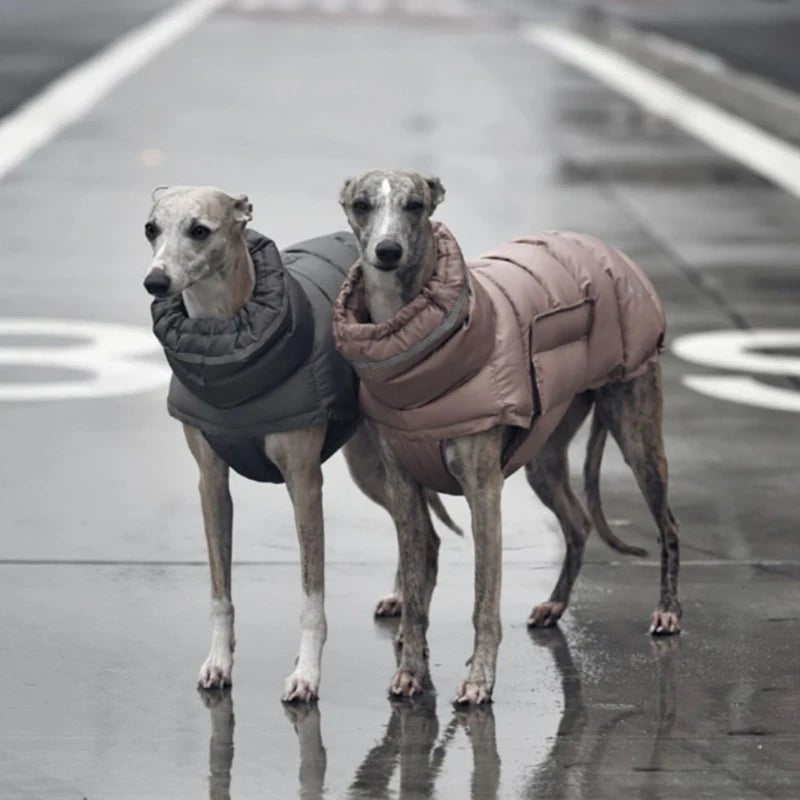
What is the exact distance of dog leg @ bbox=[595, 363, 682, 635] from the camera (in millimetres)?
8680

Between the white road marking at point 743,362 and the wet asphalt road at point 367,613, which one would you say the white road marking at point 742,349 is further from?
the wet asphalt road at point 367,613

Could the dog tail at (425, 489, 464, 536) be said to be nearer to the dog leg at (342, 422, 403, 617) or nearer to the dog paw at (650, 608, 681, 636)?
the dog leg at (342, 422, 403, 617)

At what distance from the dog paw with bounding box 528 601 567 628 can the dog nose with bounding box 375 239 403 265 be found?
189 cm

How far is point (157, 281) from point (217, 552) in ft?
3.59

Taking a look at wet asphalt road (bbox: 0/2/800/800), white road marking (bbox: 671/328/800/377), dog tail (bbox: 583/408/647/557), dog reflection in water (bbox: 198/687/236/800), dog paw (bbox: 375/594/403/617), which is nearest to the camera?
dog reflection in water (bbox: 198/687/236/800)

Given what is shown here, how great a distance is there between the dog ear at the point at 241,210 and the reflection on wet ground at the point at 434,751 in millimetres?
1509

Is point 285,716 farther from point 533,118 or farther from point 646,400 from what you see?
point 533,118

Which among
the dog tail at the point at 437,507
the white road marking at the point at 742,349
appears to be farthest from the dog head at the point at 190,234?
the white road marking at the point at 742,349

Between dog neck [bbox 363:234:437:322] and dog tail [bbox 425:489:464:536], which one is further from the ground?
dog neck [bbox 363:234:437:322]

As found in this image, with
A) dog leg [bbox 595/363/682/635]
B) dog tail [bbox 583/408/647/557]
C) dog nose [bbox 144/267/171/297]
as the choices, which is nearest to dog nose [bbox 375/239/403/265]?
dog nose [bbox 144/267/171/297]

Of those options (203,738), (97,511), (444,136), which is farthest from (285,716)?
(444,136)

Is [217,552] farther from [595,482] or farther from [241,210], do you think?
[595,482]

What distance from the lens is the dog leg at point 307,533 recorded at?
7777 mm

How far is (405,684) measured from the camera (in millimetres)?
7891
